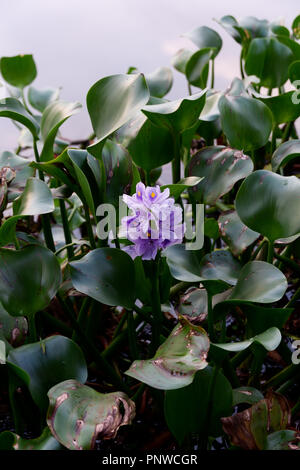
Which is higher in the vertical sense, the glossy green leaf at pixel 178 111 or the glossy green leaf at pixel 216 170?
the glossy green leaf at pixel 178 111

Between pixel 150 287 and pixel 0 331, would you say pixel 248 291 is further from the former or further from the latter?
pixel 0 331

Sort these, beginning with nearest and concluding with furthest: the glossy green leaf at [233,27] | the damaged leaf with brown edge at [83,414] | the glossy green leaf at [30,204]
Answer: the damaged leaf with brown edge at [83,414] < the glossy green leaf at [30,204] < the glossy green leaf at [233,27]

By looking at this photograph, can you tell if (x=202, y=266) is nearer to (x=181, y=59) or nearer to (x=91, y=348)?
(x=91, y=348)

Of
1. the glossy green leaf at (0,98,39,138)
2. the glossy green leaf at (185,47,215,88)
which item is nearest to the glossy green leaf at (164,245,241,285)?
the glossy green leaf at (0,98,39,138)

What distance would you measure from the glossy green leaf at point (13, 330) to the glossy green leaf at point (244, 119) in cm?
34

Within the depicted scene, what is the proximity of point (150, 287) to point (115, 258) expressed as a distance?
65 mm

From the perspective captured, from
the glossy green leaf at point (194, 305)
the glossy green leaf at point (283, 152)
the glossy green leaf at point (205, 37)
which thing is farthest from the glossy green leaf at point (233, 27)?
the glossy green leaf at point (194, 305)

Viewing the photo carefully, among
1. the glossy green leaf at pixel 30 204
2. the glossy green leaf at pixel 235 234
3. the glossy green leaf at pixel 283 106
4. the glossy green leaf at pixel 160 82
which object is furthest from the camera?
the glossy green leaf at pixel 160 82

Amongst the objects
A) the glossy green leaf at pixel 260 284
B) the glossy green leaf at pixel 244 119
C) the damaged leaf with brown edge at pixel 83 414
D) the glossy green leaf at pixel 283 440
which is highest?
the glossy green leaf at pixel 244 119

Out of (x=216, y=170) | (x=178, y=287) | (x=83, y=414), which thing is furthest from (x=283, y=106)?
(x=83, y=414)

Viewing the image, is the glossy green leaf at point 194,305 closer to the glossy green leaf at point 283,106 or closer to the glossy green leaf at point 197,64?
the glossy green leaf at point 283,106

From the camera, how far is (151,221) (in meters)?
0.56

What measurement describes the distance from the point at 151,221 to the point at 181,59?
2.43ft

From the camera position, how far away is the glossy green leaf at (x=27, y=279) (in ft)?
2.00
